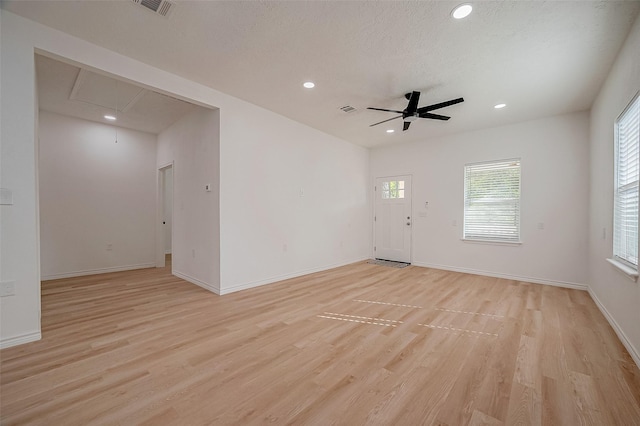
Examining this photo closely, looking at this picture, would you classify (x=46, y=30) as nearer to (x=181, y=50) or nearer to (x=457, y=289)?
(x=181, y=50)

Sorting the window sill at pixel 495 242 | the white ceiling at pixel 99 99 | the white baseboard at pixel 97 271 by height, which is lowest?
the white baseboard at pixel 97 271

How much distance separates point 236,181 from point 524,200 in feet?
16.5

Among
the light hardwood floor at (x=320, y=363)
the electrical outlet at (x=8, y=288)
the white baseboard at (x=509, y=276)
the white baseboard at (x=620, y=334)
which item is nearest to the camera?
the light hardwood floor at (x=320, y=363)

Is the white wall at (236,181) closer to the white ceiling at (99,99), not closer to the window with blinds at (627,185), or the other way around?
the white ceiling at (99,99)

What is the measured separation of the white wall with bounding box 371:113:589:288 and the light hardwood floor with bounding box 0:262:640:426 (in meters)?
1.04

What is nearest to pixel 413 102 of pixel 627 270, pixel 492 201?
pixel 627 270

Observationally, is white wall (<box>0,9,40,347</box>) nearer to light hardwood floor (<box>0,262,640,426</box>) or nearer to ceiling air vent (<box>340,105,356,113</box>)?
light hardwood floor (<box>0,262,640,426</box>)

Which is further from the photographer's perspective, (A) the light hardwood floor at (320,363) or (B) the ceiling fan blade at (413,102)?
(B) the ceiling fan blade at (413,102)

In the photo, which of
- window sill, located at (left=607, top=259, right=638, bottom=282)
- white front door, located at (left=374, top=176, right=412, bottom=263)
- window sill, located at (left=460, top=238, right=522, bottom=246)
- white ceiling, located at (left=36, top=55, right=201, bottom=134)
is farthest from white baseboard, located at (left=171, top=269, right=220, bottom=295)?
window sill, located at (left=460, top=238, right=522, bottom=246)

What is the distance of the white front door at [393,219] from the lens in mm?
6137

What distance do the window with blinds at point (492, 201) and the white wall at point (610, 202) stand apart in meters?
1.02

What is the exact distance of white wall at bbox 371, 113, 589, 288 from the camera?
4305mm

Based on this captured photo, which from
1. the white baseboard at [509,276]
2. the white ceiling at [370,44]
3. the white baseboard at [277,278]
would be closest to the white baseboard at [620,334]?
the white baseboard at [509,276]

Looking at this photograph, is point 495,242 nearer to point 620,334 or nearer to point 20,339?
point 620,334
